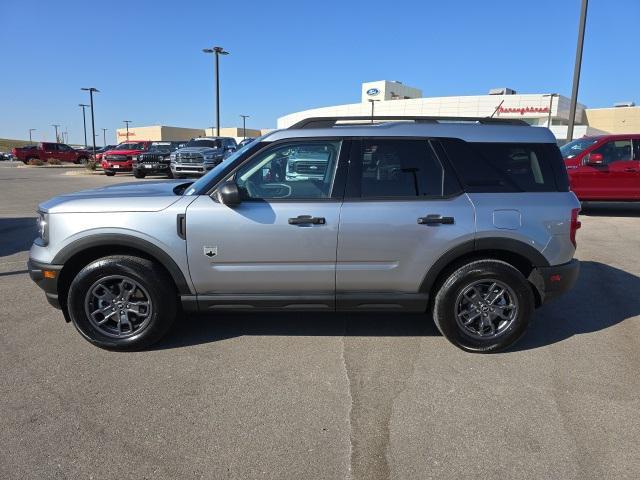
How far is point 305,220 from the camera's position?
370 cm

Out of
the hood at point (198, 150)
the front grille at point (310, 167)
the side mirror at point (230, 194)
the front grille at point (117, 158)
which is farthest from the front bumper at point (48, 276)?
the front grille at point (117, 158)

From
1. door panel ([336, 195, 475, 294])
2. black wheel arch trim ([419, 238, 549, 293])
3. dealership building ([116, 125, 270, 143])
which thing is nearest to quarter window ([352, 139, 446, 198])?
door panel ([336, 195, 475, 294])

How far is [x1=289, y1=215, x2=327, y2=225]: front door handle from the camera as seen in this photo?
12.1 feet

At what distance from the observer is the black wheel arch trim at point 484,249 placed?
379 cm

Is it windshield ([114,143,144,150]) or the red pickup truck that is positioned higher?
windshield ([114,143,144,150])

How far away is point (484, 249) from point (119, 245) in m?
2.91

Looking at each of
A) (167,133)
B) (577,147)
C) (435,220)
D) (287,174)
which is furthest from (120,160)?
(167,133)

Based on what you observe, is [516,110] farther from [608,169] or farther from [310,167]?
[310,167]

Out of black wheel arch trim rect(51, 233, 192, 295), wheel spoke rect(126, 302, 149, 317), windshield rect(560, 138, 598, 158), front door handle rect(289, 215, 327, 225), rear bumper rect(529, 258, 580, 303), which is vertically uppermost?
windshield rect(560, 138, 598, 158)

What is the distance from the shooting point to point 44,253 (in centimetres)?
385

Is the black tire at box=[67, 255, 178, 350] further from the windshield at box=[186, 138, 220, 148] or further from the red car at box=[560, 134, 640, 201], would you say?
the windshield at box=[186, 138, 220, 148]

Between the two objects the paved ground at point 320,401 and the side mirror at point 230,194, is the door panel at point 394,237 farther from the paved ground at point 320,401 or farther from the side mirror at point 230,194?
the side mirror at point 230,194

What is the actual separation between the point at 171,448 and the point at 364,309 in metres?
1.83

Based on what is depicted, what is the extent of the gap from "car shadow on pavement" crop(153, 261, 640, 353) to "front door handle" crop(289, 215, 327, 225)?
1118 mm
